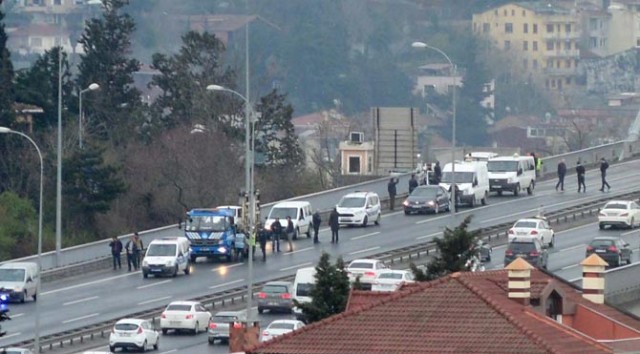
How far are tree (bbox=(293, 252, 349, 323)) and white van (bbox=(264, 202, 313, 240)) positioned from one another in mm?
26481

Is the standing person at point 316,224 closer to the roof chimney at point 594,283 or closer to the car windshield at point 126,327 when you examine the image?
the car windshield at point 126,327

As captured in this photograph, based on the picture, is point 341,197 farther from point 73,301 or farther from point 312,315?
point 312,315

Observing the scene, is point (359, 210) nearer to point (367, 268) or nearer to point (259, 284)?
point (259, 284)

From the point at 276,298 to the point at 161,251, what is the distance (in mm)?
7327

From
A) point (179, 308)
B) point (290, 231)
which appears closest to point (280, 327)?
point (179, 308)

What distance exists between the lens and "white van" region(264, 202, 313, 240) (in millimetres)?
69688

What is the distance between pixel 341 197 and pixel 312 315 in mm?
36278

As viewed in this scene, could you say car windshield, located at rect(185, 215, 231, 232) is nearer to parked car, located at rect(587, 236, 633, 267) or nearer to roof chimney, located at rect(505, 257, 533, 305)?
parked car, located at rect(587, 236, 633, 267)

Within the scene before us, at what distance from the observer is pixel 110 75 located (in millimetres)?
102250

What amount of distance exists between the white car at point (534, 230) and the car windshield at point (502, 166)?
33.1 ft

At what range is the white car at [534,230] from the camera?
66312mm

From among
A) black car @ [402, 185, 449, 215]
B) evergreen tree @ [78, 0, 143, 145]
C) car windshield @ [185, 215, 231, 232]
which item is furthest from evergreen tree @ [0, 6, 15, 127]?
car windshield @ [185, 215, 231, 232]

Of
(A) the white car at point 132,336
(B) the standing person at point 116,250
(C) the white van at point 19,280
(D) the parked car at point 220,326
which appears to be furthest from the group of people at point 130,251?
(A) the white car at point 132,336

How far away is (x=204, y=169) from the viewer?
94.6 meters
